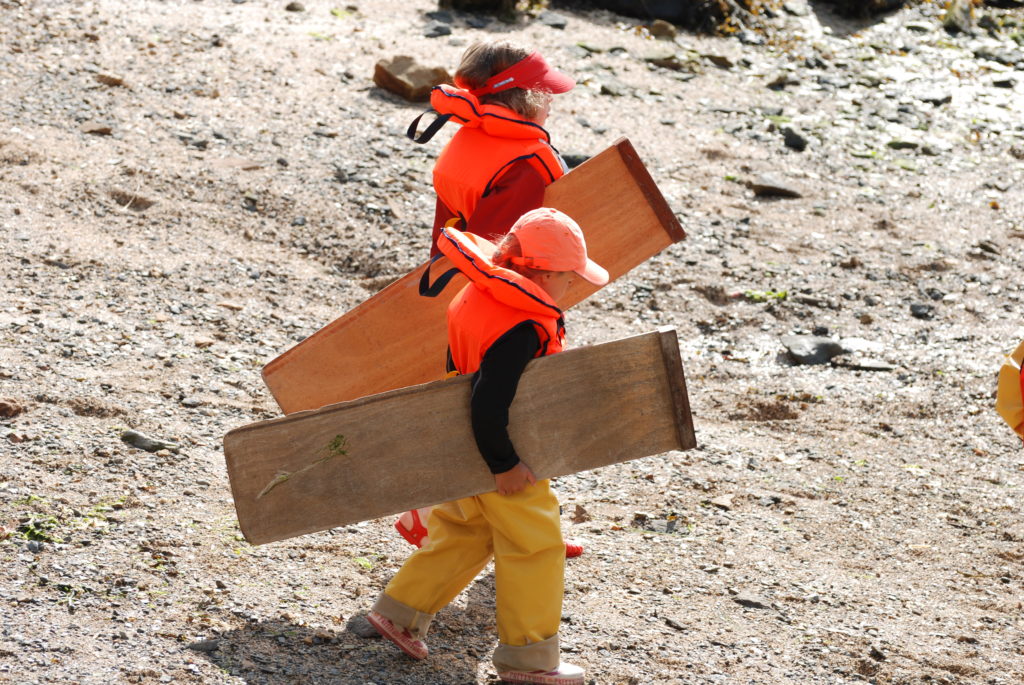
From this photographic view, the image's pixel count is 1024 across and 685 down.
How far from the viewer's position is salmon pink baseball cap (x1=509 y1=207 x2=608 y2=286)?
3.04m

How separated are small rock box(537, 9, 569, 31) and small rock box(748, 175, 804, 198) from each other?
3.26 meters

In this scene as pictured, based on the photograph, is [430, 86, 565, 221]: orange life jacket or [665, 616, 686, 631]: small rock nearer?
[430, 86, 565, 221]: orange life jacket

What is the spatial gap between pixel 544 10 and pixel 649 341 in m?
8.95

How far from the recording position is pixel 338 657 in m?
3.42

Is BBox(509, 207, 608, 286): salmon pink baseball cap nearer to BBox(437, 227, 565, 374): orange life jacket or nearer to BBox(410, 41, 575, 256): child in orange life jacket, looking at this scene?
BBox(437, 227, 565, 374): orange life jacket

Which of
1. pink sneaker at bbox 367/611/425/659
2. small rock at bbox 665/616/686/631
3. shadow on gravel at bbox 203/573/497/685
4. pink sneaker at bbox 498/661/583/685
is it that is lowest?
small rock at bbox 665/616/686/631

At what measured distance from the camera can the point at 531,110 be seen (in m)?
3.69

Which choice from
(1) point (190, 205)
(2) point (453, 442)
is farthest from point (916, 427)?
(1) point (190, 205)

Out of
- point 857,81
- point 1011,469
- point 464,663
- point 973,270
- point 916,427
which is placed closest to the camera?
point 464,663

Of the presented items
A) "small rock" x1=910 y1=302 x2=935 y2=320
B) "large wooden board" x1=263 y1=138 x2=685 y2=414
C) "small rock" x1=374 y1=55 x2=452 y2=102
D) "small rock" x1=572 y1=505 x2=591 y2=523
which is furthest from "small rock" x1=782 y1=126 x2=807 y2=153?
"large wooden board" x1=263 y1=138 x2=685 y2=414

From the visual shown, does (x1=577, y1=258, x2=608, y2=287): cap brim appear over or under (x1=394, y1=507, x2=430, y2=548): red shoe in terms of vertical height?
over

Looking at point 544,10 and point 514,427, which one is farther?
point 544,10

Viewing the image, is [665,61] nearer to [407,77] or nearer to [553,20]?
[553,20]

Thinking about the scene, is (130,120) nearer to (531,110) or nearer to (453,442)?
(531,110)
